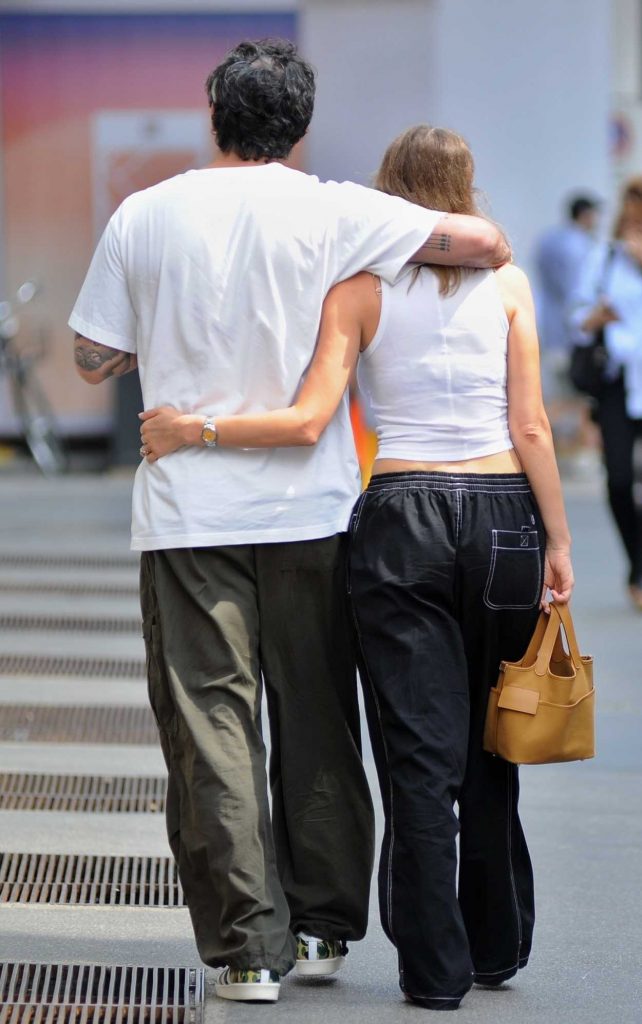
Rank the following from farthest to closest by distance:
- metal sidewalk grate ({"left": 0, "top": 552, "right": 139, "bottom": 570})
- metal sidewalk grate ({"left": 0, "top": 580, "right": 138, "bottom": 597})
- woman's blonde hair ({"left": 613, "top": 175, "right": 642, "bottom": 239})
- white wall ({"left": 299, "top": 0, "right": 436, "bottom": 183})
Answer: white wall ({"left": 299, "top": 0, "right": 436, "bottom": 183}) < metal sidewalk grate ({"left": 0, "top": 552, "right": 139, "bottom": 570}) < metal sidewalk grate ({"left": 0, "top": 580, "right": 138, "bottom": 597}) < woman's blonde hair ({"left": 613, "top": 175, "right": 642, "bottom": 239})

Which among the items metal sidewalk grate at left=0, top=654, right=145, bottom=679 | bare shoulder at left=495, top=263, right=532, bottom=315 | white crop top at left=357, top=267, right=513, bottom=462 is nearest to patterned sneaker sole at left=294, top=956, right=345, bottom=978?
white crop top at left=357, top=267, right=513, bottom=462

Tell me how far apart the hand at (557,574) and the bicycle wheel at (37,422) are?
960 cm

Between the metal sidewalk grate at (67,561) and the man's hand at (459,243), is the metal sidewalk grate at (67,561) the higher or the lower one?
the lower one

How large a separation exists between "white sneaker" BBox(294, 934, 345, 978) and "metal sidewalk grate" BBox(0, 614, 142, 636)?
3841 millimetres

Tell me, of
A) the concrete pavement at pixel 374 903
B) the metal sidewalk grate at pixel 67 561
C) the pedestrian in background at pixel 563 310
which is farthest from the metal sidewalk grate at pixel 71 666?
the pedestrian in background at pixel 563 310

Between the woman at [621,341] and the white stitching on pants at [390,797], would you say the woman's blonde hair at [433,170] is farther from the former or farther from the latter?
the woman at [621,341]

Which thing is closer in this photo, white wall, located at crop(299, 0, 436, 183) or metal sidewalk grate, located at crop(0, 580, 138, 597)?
metal sidewalk grate, located at crop(0, 580, 138, 597)

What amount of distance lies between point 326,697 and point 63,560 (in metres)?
5.49

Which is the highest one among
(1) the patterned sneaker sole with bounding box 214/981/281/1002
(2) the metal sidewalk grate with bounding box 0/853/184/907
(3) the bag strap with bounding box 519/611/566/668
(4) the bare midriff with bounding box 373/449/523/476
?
(4) the bare midriff with bounding box 373/449/523/476

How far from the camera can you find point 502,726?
320 cm

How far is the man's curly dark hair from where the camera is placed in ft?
10.2

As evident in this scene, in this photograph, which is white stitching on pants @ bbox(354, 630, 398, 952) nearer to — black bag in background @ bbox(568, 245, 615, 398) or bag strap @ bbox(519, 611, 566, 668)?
bag strap @ bbox(519, 611, 566, 668)

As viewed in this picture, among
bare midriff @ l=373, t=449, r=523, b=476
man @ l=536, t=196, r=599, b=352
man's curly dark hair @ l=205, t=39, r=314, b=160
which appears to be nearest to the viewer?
man's curly dark hair @ l=205, t=39, r=314, b=160

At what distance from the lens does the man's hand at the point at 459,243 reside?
3.12 m
